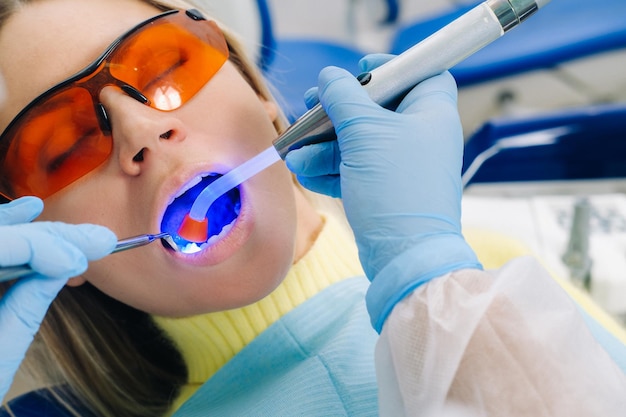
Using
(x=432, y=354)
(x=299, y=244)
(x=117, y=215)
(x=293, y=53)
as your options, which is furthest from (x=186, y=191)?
(x=293, y=53)

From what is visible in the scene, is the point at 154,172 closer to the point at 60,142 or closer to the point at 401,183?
the point at 60,142

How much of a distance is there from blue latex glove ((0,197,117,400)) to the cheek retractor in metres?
0.18

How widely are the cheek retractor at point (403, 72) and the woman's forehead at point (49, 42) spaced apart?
269mm

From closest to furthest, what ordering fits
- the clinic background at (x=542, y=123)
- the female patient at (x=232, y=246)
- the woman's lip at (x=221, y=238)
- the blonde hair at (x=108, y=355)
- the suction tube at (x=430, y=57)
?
the female patient at (x=232, y=246) → the suction tube at (x=430, y=57) → the woman's lip at (x=221, y=238) → the blonde hair at (x=108, y=355) → the clinic background at (x=542, y=123)

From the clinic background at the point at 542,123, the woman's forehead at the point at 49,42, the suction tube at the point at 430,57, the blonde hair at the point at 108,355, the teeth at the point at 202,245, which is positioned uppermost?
the woman's forehead at the point at 49,42

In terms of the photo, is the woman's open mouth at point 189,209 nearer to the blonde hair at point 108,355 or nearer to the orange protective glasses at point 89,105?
the orange protective glasses at point 89,105

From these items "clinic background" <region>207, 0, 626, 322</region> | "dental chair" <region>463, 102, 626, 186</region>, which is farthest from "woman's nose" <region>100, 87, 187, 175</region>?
"dental chair" <region>463, 102, 626, 186</region>

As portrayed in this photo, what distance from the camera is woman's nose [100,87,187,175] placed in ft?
2.49

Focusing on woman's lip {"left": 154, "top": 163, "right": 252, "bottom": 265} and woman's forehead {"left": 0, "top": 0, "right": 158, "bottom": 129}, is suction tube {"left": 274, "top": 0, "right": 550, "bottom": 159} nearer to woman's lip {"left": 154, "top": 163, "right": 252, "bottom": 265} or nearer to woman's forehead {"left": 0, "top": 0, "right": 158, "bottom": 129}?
woman's lip {"left": 154, "top": 163, "right": 252, "bottom": 265}

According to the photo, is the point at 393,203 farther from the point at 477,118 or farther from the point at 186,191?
the point at 477,118

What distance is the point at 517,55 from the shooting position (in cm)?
234

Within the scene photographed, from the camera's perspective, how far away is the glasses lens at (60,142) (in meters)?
0.77

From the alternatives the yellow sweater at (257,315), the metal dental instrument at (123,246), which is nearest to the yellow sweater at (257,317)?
the yellow sweater at (257,315)

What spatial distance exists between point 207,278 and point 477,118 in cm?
230
